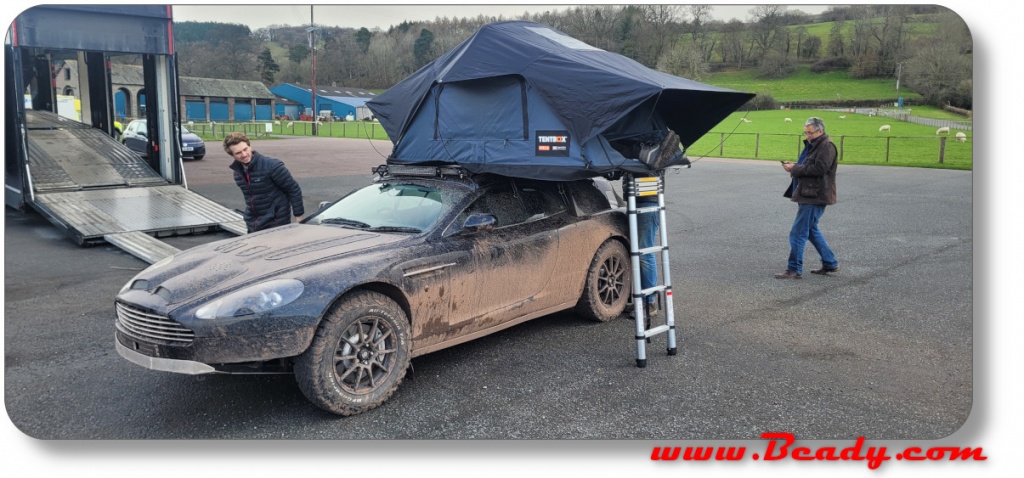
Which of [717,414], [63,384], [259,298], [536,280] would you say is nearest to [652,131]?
[536,280]

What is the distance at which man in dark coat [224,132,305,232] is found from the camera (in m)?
6.44

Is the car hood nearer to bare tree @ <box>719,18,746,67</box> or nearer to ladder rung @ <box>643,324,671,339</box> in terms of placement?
ladder rung @ <box>643,324,671,339</box>

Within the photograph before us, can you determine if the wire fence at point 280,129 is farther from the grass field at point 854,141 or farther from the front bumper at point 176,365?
the front bumper at point 176,365

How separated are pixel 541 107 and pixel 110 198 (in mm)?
9139

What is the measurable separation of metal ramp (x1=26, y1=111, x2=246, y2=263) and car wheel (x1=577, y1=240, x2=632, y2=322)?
18.5 ft

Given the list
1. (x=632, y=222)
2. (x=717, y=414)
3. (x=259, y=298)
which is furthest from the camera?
(x=632, y=222)

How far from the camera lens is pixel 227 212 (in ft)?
38.7

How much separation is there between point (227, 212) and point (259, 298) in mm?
8266

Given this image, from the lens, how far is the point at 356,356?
174 inches

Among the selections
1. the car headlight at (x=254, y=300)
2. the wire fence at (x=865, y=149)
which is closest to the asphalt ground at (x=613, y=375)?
the car headlight at (x=254, y=300)

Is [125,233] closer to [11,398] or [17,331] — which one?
[17,331]

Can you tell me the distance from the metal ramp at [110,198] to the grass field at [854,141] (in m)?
8.09

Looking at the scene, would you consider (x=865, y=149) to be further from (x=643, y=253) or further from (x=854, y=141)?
(x=643, y=253)

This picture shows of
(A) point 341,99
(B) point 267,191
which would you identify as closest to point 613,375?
(B) point 267,191
